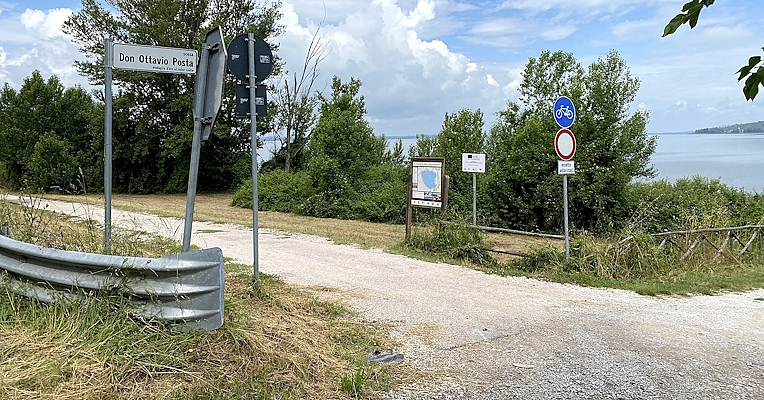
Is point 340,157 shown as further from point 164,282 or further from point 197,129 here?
point 164,282

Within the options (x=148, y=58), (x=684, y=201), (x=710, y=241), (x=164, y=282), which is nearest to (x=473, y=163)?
(x=710, y=241)

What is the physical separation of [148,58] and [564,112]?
21.9 feet

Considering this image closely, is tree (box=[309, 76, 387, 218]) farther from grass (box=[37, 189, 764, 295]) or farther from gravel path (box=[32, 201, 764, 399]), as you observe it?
gravel path (box=[32, 201, 764, 399])

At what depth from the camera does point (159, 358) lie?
3.83m

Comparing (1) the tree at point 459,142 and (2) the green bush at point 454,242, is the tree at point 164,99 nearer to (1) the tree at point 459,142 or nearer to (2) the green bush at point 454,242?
(1) the tree at point 459,142

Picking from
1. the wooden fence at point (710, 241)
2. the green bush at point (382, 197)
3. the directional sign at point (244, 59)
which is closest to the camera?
the directional sign at point (244, 59)

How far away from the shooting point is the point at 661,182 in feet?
59.1

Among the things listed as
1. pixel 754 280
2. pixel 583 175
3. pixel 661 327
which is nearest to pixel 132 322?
pixel 661 327

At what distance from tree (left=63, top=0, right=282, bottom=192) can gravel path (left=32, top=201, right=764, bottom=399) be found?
23.2m

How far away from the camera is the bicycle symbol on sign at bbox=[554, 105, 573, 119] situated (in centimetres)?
956

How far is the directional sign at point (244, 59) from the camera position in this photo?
5965 millimetres

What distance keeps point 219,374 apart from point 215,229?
10.8 meters

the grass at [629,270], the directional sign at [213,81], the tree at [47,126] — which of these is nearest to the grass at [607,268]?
the grass at [629,270]

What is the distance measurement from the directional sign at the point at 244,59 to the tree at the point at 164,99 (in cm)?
2435
